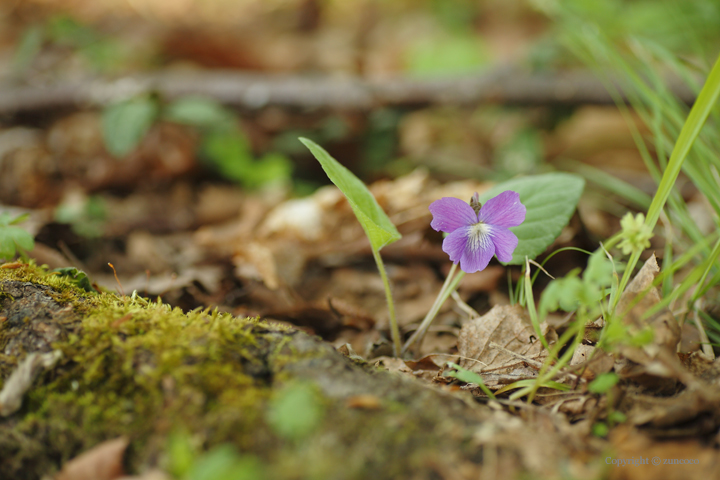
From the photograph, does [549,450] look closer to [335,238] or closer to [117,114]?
[335,238]

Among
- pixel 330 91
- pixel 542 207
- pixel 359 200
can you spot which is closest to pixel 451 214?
pixel 359 200

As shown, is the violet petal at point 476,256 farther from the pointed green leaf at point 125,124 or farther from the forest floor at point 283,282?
the pointed green leaf at point 125,124

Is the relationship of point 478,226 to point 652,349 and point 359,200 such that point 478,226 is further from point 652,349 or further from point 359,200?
point 652,349

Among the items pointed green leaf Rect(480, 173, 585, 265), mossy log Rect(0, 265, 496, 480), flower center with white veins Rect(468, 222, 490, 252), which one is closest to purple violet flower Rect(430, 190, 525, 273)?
flower center with white veins Rect(468, 222, 490, 252)

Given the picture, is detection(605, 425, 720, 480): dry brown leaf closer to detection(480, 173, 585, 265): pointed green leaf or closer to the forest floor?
the forest floor

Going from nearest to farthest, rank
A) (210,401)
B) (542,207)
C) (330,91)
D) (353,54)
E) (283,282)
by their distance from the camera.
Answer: (210,401), (542,207), (283,282), (330,91), (353,54)

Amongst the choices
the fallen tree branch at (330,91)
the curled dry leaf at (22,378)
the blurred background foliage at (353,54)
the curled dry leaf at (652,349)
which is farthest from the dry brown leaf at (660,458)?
the fallen tree branch at (330,91)
